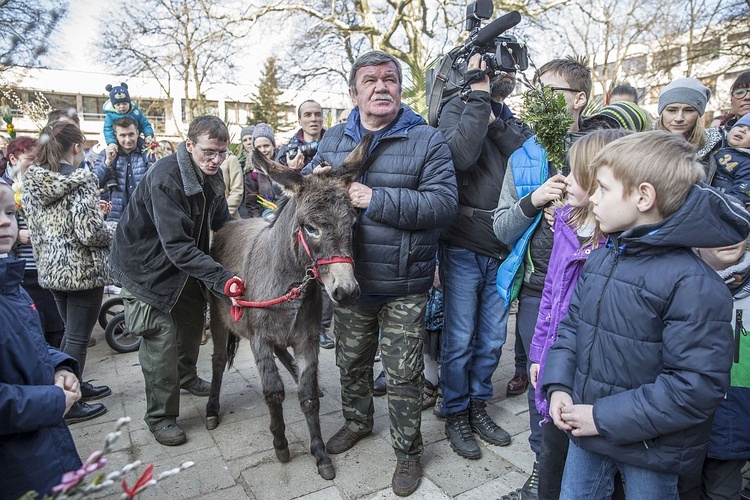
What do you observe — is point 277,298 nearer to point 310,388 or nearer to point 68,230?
point 310,388

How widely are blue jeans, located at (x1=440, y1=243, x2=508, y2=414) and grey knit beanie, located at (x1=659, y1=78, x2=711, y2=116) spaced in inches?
64.3

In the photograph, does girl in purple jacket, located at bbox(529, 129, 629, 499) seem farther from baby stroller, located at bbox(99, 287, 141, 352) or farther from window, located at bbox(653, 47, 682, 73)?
window, located at bbox(653, 47, 682, 73)

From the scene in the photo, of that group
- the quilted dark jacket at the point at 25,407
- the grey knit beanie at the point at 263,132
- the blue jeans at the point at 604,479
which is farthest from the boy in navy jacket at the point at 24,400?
the grey knit beanie at the point at 263,132

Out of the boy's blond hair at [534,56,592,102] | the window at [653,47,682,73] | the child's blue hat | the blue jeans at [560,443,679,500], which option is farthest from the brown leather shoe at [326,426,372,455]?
the window at [653,47,682,73]

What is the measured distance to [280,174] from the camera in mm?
2896

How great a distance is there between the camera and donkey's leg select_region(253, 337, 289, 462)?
10.9 ft

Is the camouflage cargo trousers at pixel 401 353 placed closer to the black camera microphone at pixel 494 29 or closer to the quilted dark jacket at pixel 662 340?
the quilted dark jacket at pixel 662 340

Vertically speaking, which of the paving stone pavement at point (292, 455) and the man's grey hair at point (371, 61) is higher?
the man's grey hair at point (371, 61)

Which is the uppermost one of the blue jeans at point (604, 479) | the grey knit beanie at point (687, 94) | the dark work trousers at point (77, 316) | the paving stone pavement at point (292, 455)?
the grey knit beanie at point (687, 94)

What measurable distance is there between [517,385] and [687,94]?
269cm

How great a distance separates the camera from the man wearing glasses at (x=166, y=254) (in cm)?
341

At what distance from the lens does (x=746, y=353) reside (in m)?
2.42

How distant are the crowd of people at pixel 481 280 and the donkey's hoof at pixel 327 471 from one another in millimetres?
293

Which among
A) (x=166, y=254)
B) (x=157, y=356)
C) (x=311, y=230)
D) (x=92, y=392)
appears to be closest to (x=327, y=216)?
(x=311, y=230)
